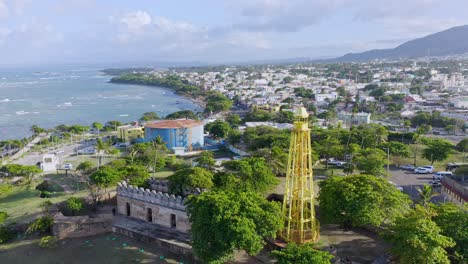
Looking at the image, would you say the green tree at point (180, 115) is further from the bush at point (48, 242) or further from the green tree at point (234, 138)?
the bush at point (48, 242)

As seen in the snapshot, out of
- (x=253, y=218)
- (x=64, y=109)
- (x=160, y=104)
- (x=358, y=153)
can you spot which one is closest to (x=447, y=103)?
(x=358, y=153)

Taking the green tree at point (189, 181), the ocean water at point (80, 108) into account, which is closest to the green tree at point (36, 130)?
the ocean water at point (80, 108)

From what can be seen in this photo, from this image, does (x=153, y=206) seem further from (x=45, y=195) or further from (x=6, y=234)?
(x=45, y=195)

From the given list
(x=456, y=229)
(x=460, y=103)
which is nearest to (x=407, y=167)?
(x=456, y=229)

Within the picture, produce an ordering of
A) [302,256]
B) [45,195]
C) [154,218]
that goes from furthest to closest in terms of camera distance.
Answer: [45,195], [154,218], [302,256]

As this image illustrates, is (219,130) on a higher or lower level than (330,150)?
lower

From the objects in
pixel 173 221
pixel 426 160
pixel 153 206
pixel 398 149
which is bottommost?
pixel 426 160

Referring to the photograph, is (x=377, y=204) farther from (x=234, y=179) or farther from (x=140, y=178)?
(x=140, y=178)
